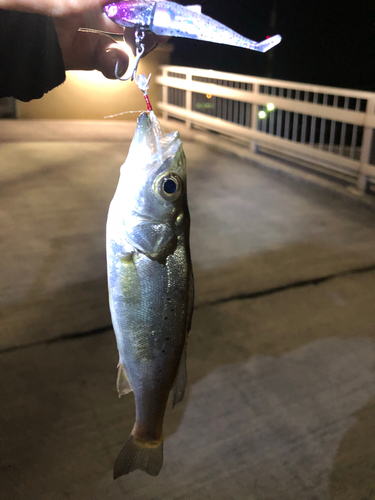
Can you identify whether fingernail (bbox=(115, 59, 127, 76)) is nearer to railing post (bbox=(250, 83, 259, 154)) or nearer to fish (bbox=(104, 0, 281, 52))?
fish (bbox=(104, 0, 281, 52))

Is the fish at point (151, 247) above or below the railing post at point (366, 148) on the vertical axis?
above

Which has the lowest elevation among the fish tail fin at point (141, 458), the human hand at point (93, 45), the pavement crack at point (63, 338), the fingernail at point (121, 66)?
the pavement crack at point (63, 338)

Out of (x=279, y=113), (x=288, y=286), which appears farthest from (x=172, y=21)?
(x=279, y=113)

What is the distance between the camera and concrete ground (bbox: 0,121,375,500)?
79.1 inches

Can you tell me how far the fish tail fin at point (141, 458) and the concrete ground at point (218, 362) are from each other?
0.57 meters

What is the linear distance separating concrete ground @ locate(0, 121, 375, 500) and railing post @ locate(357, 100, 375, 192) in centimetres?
57

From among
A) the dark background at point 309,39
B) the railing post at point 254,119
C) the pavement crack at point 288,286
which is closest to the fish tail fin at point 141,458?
the pavement crack at point 288,286

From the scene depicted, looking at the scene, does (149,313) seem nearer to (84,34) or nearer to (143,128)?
(143,128)

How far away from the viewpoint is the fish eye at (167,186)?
1.23 meters

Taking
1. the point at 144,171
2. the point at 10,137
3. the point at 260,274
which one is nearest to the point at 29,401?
the point at 144,171

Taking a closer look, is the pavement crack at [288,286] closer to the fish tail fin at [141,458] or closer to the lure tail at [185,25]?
the fish tail fin at [141,458]

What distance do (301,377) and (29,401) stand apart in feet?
5.15

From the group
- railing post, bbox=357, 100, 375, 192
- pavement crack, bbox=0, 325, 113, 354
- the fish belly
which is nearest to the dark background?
railing post, bbox=357, 100, 375, 192

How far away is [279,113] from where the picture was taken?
24.1ft
